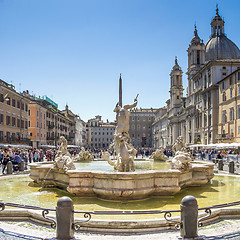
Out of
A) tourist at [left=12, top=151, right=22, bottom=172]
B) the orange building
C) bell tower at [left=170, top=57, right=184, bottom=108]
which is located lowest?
tourist at [left=12, top=151, right=22, bottom=172]

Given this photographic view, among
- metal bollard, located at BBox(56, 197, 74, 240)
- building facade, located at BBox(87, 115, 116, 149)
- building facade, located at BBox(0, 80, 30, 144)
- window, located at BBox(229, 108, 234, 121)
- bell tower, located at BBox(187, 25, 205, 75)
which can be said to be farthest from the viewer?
building facade, located at BBox(87, 115, 116, 149)

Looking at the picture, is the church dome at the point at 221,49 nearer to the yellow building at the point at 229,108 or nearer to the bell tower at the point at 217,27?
the bell tower at the point at 217,27

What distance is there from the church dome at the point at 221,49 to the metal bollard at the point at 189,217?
61931 mm

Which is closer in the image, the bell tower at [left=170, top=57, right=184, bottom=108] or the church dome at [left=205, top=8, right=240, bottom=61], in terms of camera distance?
the church dome at [left=205, top=8, right=240, bottom=61]

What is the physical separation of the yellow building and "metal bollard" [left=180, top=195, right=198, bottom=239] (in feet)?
122

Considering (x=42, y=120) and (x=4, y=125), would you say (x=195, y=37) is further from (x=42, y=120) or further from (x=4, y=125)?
(x=4, y=125)

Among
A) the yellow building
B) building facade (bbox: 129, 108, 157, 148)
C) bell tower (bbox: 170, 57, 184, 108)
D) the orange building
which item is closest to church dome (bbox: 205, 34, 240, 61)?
the yellow building

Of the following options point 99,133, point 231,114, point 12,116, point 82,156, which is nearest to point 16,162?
point 82,156

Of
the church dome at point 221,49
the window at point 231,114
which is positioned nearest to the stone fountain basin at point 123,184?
the window at point 231,114

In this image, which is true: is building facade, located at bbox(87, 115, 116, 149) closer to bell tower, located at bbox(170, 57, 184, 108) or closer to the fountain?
bell tower, located at bbox(170, 57, 184, 108)

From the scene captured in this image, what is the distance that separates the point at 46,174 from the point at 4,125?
94.4ft

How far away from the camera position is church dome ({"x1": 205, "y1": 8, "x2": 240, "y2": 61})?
205 feet

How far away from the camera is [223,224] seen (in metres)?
6.27

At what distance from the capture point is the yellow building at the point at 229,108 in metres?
40.1
